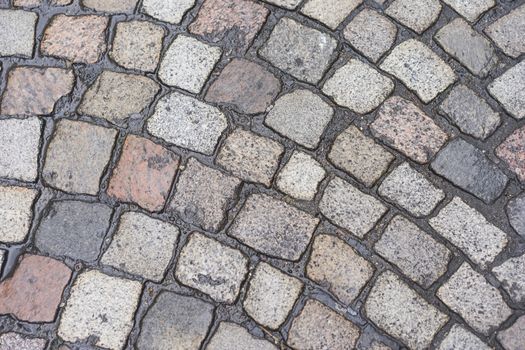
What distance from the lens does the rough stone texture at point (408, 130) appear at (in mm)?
2551

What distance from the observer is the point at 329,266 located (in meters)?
2.37

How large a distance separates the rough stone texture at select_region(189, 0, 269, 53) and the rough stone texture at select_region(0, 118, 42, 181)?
0.82 m

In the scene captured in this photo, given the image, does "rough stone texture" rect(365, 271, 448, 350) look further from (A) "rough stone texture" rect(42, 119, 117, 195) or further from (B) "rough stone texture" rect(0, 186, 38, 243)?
(B) "rough stone texture" rect(0, 186, 38, 243)

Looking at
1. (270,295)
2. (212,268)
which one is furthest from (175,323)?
(270,295)

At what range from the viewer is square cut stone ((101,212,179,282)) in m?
2.36

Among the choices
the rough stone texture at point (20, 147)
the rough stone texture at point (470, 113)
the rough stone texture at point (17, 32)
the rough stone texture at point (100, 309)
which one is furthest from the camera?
the rough stone texture at point (17, 32)

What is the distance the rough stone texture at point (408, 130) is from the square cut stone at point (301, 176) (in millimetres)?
310

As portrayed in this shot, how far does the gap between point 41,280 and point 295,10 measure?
1601mm

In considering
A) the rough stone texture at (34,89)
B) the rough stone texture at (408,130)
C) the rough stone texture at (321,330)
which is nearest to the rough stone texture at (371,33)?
the rough stone texture at (408,130)

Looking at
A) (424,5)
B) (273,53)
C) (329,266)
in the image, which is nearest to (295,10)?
(273,53)

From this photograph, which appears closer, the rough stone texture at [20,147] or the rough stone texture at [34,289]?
the rough stone texture at [34,289]

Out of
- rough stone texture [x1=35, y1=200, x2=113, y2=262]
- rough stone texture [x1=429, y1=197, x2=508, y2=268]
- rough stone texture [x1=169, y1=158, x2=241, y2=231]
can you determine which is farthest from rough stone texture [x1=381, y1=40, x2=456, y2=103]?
rough stone texture [x1=35, y1=200, x2=113, y2=262]

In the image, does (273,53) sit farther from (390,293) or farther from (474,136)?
(390,293)

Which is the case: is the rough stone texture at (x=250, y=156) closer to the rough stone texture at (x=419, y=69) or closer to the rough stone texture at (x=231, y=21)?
the rough stone texture at (x=231, y=21)
